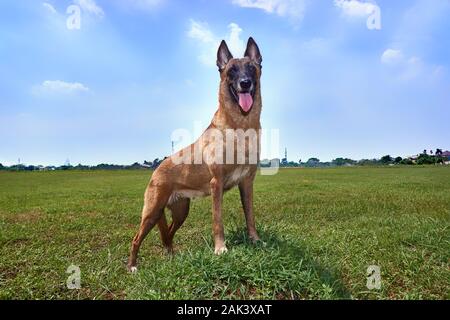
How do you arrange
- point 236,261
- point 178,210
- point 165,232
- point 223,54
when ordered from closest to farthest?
1. point 236,261
2. point 223,54
3. point 178,210
4. point 165,232

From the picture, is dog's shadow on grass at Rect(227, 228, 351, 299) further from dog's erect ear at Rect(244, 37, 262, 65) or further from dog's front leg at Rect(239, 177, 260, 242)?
dog's erect ear at Rect(244, 37, 262, 65)

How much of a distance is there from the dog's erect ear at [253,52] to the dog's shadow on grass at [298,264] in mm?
2629

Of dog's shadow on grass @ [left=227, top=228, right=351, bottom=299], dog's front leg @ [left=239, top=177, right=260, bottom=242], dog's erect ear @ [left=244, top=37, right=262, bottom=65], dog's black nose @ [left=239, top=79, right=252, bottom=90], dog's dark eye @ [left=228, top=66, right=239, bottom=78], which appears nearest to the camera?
dog's shadow on grass @ [left=227, top=228, right=351, bottom=299]

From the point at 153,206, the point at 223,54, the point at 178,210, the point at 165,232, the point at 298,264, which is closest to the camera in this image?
the point at 298,264

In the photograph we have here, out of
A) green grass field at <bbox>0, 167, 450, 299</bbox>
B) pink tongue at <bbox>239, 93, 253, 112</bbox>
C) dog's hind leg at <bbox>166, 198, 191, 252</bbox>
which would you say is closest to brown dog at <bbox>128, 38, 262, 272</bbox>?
pink tongue at <bbox>239, 93, 253, 112</bbox>

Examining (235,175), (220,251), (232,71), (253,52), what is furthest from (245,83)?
(220,251)

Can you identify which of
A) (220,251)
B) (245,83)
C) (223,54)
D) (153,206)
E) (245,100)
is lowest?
(220,251)

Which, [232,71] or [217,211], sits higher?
[232,71]

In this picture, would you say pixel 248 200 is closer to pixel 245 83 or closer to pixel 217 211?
pixel 217 211

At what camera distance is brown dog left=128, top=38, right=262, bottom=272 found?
4691 millimetres

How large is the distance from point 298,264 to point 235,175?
1.45 meters

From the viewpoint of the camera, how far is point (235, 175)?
4.93 meters

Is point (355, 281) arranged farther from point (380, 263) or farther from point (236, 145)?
point (236, 145)
